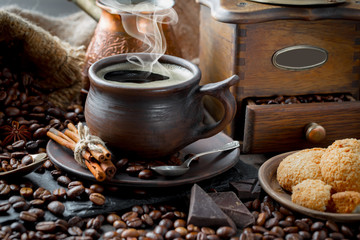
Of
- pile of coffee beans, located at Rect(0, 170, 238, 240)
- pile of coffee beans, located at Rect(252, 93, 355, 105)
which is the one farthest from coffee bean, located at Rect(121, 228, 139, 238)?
pile of coffee beans, located at Rect(252, 93, 355, 105)

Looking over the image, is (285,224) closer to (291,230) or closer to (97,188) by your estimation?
(291,230)

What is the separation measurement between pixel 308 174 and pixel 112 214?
59 cm

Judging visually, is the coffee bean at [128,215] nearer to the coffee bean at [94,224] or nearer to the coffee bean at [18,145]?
the coffee bean at [94,224]

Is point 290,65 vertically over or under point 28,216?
over

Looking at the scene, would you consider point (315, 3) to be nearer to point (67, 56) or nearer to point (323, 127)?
point (323, 127)

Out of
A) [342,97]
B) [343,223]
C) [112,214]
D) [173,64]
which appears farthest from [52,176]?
[342,97]

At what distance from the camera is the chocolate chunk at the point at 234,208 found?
50.9 inches

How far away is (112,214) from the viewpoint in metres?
1.32

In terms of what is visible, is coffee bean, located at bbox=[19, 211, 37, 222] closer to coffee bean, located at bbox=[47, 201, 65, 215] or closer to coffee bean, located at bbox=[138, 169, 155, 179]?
coffee bean, located at bbox=[47, 201, 65, 215]

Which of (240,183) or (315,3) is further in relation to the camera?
(315,3)

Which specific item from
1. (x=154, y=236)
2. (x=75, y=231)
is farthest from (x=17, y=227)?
(x=154, y=236)

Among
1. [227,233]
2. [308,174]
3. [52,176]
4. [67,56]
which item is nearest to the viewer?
[227,233]

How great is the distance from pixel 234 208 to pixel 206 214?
10 centimetres

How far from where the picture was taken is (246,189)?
1.42 metres
